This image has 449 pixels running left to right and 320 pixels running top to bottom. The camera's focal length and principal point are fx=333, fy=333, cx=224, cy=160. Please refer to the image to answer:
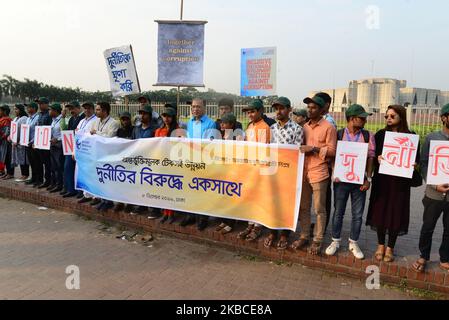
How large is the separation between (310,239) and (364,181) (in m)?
1.16

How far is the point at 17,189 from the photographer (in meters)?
6.70

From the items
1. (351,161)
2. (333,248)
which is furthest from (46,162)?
(351,161)

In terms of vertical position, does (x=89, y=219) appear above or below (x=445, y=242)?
below

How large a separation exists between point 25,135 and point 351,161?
6.59 m

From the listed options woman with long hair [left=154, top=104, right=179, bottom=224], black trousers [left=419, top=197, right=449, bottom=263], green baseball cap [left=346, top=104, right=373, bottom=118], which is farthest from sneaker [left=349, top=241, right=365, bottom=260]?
woman with long hair [left=154, top=104, right=179, bottom=224]

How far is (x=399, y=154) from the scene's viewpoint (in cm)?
345

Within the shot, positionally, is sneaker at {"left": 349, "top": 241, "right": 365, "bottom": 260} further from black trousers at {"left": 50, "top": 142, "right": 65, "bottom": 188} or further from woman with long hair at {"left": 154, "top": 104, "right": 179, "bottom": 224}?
black trousers at {"left": 50, "top": 142, "right": 65, "bottom": 188}

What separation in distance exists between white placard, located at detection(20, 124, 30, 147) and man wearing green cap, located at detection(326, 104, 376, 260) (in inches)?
249

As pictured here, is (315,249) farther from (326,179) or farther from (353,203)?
(326,179)

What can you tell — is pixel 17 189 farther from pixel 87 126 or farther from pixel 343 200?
pixel 343 200

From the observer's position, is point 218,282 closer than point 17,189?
Yes

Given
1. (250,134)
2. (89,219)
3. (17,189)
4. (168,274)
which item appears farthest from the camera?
(17,189)

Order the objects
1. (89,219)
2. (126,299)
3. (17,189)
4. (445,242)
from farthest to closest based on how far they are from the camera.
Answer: (17,189) < (89,219) < (445,242) < (126,299)
